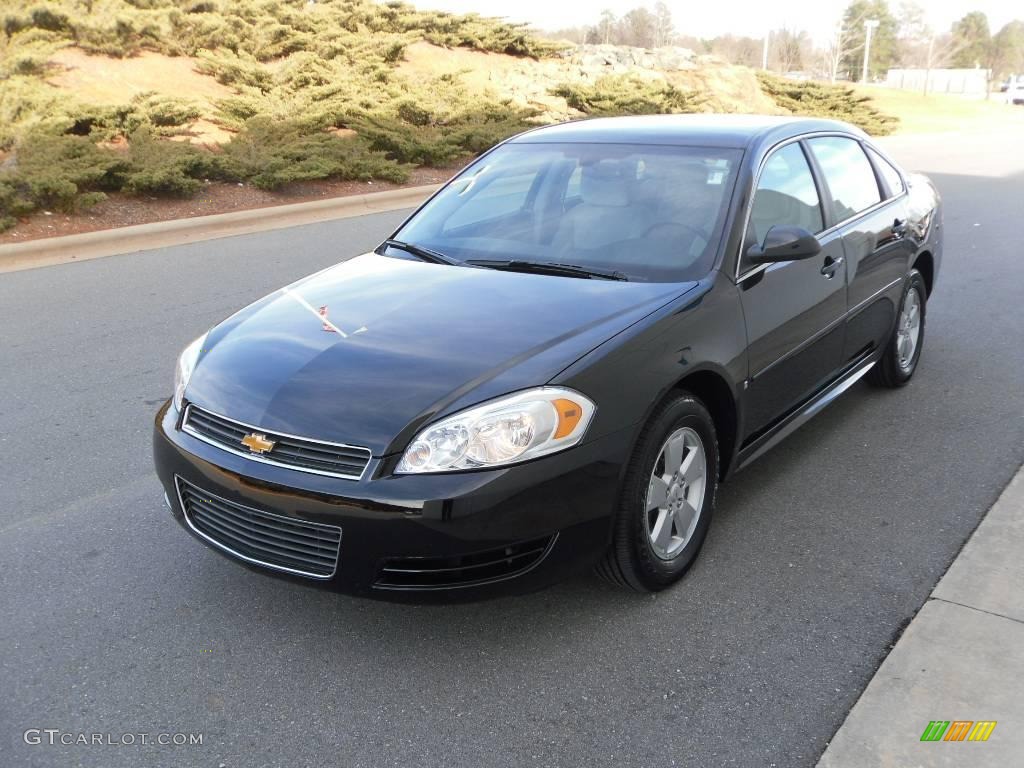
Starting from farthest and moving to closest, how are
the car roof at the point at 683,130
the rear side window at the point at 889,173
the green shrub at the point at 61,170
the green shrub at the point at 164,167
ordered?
the green shrub at the point at 164,167
the green shrub at the point at 61,170
the rear side window at the point at 889,173
the car roof at the point at 683,130

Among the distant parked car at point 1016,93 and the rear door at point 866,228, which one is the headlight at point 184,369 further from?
the distant parked car at point 1016,93

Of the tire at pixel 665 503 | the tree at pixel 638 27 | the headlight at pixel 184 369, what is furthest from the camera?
the tree at pixel 638 27

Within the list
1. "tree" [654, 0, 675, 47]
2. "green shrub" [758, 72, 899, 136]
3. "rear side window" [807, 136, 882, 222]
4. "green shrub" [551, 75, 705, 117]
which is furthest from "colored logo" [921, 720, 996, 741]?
"tree" [654, 0, 675, 47]

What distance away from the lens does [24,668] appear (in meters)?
3.16

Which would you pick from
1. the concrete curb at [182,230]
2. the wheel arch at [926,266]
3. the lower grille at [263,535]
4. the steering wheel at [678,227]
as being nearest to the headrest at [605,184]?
the steering wheel at [678,227]

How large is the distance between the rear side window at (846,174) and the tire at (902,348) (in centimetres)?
64

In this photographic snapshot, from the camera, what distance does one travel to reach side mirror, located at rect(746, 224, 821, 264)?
394 cm

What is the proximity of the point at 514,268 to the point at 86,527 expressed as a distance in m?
2.08

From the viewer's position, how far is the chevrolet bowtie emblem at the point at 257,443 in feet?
10.2

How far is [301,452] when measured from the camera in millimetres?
3055

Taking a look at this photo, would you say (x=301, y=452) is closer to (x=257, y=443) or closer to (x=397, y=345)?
(x=257, y=443)

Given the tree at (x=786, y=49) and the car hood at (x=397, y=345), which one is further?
the tree at (x=786, y=49)

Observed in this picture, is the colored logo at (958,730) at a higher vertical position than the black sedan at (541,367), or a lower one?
lower

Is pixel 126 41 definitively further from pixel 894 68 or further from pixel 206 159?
pixel 894 68
